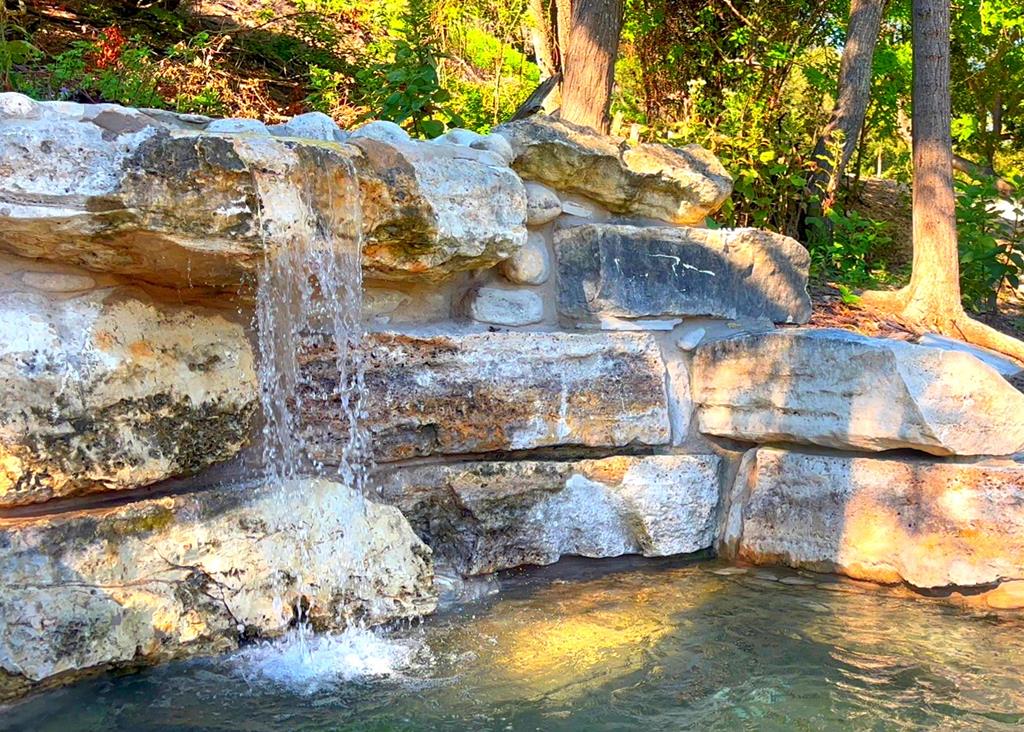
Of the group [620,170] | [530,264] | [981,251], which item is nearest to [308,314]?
[530,264]

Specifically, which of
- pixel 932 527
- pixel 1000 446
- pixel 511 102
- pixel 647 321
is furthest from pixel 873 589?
pixel 511 102

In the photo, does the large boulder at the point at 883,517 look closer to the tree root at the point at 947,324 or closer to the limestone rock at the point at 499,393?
the limestone rock at the point at 499,393

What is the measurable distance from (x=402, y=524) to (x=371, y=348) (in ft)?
1.77

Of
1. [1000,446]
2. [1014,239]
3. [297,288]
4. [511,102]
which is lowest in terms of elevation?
[1000,446]

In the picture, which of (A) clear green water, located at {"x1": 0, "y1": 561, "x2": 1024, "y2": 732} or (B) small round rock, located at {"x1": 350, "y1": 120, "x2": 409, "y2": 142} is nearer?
(A) clear green water, located at {"x1": 0, "y1": 561, "x2": 1024, "y2": 732}

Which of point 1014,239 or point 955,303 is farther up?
point 1014,239

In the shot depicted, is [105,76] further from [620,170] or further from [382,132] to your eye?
[620,170]

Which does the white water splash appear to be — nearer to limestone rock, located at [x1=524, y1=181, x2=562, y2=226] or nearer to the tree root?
limestone rock, located at [x1=524, y1=181, x2=562, y2=226]

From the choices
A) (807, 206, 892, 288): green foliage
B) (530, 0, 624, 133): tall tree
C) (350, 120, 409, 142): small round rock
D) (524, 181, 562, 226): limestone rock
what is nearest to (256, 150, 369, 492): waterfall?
(350, 120, 409, 142): small round rock

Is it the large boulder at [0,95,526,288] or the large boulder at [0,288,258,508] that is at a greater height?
the large boulder at [0,95,526,288]

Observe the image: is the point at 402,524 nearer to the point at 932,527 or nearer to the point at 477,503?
the point at 477,503

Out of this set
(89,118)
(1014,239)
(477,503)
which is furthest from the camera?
(1014,239)

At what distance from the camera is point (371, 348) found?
9.71 ft

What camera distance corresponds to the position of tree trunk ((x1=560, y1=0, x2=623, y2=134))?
4688 mm
